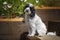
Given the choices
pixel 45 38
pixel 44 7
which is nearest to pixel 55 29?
pixel 44 7

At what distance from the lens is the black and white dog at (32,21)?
302cm

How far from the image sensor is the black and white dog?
3021mm

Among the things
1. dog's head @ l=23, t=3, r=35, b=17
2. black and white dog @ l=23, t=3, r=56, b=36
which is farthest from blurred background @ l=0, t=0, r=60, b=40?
dog's head @ l=23, t=3, r=35, b=17

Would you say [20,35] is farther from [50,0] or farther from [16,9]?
[50,0]

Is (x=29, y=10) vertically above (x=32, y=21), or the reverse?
(x=29, y=10)

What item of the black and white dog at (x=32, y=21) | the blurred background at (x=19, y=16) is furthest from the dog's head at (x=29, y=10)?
the blurred background at (x=19, y=16)

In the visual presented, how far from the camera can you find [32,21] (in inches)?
124

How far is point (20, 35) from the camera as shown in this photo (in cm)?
354

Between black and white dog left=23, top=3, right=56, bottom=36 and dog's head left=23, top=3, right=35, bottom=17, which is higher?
dog's head left=23, top=3, right=35, bottom=17

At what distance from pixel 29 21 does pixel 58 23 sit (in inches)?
29.3

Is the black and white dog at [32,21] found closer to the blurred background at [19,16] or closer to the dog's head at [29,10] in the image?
the dog's head at [29,10]

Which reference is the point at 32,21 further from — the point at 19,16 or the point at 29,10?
the point at 19,16

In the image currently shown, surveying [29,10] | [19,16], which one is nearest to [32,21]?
[29,10]

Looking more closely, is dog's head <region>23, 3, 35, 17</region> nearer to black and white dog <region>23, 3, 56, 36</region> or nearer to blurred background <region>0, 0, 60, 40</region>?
black and white dog <region>23, 3, 56, 36</region>
